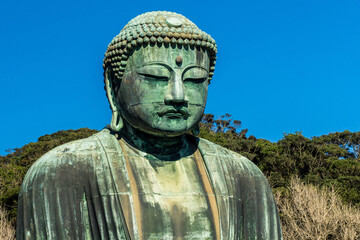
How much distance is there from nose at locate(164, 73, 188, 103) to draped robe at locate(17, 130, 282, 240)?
86 centimetres

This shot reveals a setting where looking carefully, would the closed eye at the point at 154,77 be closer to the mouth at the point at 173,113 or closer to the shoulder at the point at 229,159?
the mouth at the point at 173,113

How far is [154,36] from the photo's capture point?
25.5 feet

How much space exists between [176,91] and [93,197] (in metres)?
1.47

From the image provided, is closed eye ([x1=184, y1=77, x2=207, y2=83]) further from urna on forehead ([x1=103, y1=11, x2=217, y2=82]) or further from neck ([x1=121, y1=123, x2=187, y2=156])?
neck ([x1=121, y1=123, x2=187, y2=156])

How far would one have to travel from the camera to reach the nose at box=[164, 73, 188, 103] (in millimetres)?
7578

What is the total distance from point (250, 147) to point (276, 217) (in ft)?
115

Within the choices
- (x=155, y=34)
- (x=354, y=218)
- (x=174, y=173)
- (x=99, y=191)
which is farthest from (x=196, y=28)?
(x=354, y=218)

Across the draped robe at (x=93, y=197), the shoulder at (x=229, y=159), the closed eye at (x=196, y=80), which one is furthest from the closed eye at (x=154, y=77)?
the shoulder at (x=229, y=159)

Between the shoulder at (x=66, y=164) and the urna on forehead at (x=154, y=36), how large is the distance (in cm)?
93

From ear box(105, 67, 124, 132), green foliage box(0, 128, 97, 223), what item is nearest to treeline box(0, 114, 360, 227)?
green foliage box(0, 128, 97, 223)

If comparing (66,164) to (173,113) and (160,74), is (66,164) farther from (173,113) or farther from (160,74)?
(160,74)

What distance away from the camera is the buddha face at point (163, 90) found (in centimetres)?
764

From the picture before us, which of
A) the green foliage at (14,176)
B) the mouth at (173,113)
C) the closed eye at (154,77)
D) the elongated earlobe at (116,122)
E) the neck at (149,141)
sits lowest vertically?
the neck at (149,141)

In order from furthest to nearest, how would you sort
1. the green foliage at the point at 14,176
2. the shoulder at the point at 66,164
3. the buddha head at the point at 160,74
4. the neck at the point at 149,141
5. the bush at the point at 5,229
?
the green foliage at the point at 14,176
the bush at the point at 5,229
the neck at the point at 149,141
the buddha head at the point at 160,74
the shoulder at the point at 66,164
